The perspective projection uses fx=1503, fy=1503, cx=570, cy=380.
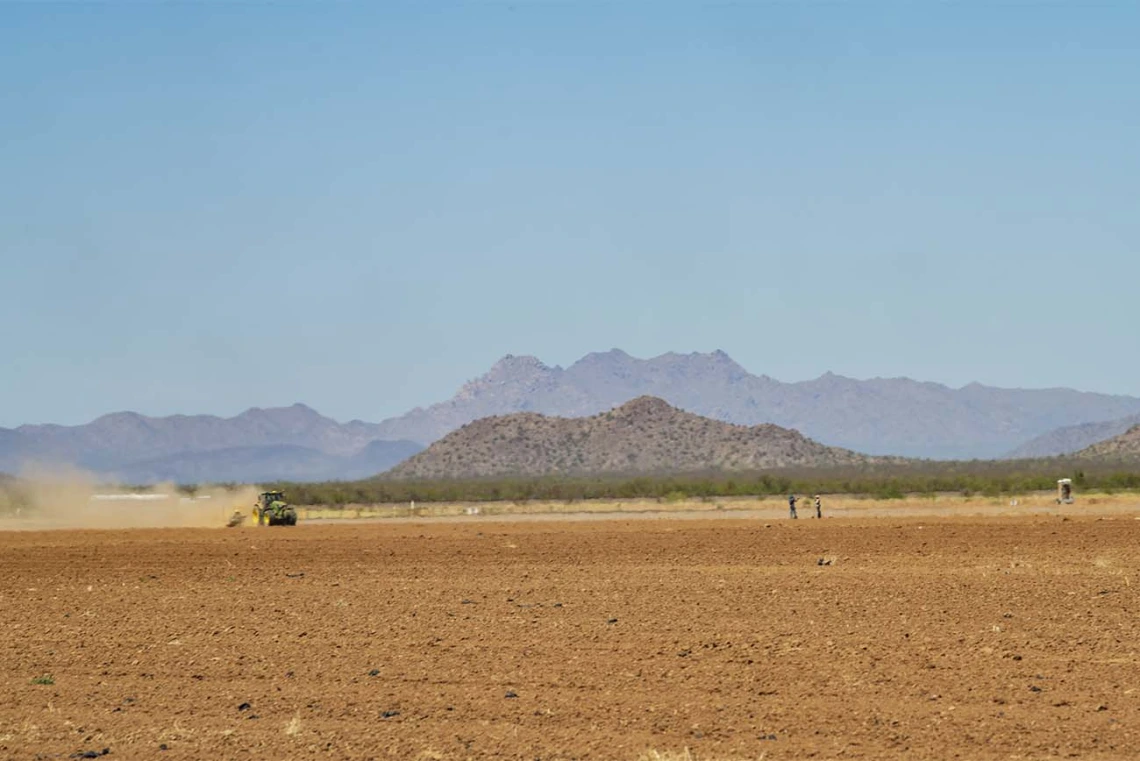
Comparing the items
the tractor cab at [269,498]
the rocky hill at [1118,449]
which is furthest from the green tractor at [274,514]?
the rocky hill at [1118,449]

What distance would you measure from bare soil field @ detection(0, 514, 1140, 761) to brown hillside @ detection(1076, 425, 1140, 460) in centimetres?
13151

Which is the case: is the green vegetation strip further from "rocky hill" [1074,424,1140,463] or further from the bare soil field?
the bare soil field

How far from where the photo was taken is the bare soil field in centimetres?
1488

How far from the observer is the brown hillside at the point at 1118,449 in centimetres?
15925

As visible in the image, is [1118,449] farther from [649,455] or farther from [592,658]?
[592,658]

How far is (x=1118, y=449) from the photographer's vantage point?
166250mm

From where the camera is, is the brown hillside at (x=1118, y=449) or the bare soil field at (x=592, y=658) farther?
the brown hillside at (x=1118, y=449)

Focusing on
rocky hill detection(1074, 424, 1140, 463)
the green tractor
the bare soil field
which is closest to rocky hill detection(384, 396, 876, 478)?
rocky hill detection(1074, 424, 1140, 463)

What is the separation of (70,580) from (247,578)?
13.7 ft

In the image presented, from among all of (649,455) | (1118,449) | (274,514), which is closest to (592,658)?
(274,514)

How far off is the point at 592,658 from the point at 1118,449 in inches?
6251

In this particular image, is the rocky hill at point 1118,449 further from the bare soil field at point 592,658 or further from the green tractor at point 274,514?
the bare soil field at point 592,658

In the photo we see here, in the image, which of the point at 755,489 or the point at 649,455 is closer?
the point at 755,489

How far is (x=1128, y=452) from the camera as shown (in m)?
162
